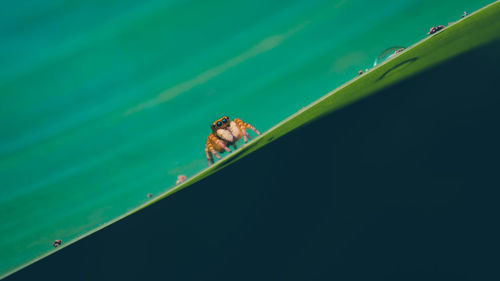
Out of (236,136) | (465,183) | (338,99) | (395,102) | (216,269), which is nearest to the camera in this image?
(465,183)

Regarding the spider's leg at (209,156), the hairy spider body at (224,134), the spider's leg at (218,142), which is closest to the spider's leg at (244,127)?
the hairy spider body at (224,134)

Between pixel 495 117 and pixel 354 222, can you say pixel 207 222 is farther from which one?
pixel 495 117

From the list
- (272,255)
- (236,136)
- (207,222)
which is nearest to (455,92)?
(272,255)

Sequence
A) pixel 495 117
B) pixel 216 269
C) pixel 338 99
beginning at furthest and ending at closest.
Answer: pixel 338 99
pixel 495 117
pixel 216 269

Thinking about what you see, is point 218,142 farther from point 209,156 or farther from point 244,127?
point 244,127

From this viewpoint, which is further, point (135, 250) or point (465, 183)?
point (135, 250)

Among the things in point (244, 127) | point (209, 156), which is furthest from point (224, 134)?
point (209, 156)

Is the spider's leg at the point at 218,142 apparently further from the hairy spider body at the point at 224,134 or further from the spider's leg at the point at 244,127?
the spider's leg at the point at 244,127

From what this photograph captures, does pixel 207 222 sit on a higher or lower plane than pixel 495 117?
higher
